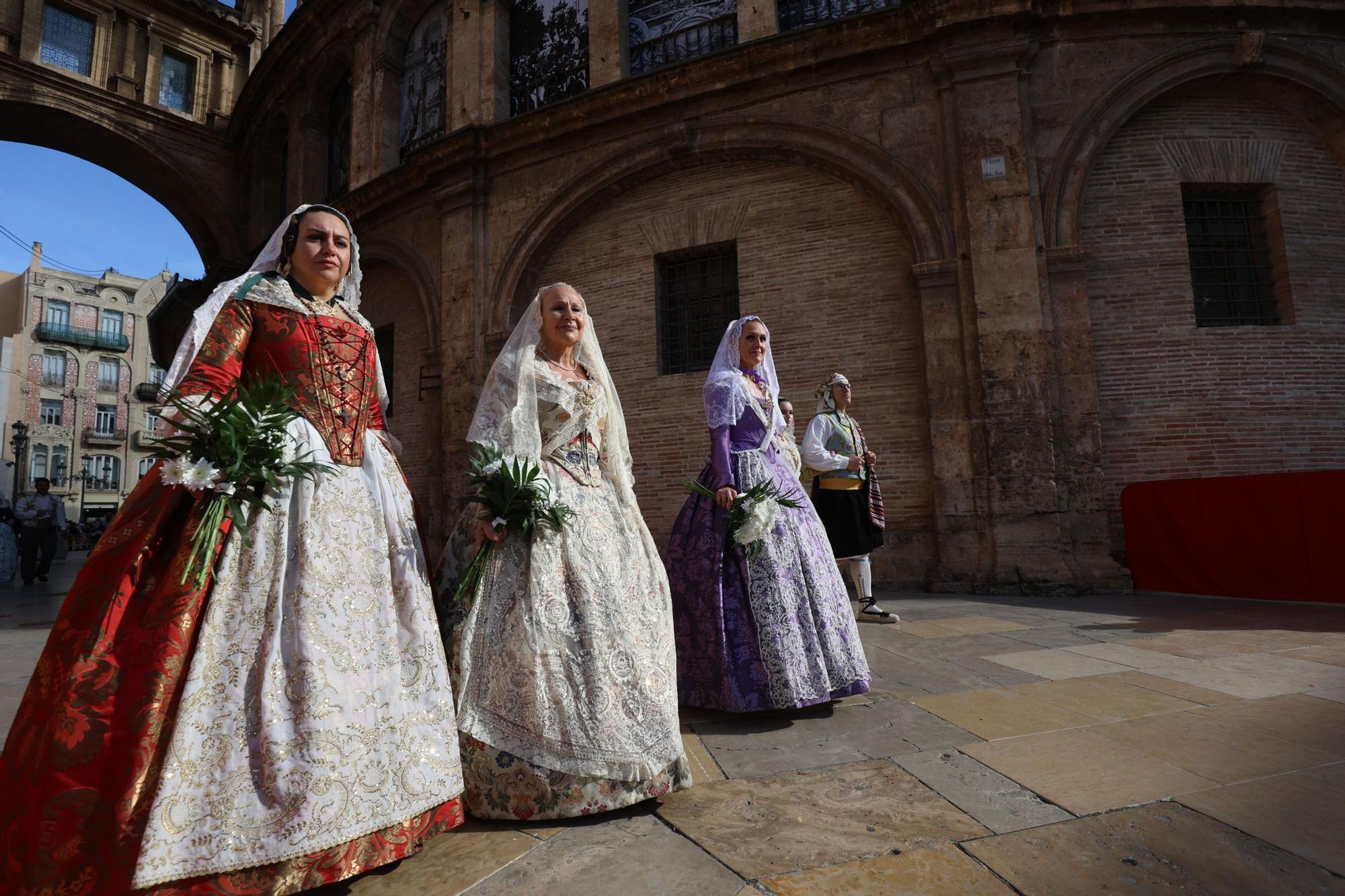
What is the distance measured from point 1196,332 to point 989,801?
25.3 ft

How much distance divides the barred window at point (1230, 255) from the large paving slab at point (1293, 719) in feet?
21.2

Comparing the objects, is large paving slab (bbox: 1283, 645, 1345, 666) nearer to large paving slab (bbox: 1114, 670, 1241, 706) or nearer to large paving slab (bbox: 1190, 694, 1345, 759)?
large paving slab (bbox: 1190, 694, 1345, 759)

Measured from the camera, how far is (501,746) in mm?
2189

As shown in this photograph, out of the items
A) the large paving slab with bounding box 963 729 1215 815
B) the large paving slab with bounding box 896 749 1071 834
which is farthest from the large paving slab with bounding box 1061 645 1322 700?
the large paving slab with bounding box 896 749 1071 834

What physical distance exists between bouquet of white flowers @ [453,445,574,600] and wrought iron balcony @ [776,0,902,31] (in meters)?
8.67

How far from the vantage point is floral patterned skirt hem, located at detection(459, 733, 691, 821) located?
2152mm

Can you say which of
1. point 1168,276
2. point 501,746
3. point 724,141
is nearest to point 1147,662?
point 501,746

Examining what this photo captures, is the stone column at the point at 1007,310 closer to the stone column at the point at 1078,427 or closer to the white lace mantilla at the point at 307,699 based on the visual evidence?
the stone column at the point at 1078,427

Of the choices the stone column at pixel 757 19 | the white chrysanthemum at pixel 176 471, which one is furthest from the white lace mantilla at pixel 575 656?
the stone column at pixel 757 19

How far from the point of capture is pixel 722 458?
3.59 m

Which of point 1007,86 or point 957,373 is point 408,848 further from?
point 1007,86

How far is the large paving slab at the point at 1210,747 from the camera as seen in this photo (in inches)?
94.3

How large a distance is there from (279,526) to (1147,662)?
4.47m

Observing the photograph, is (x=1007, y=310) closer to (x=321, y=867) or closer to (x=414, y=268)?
(x=321, y=867)
